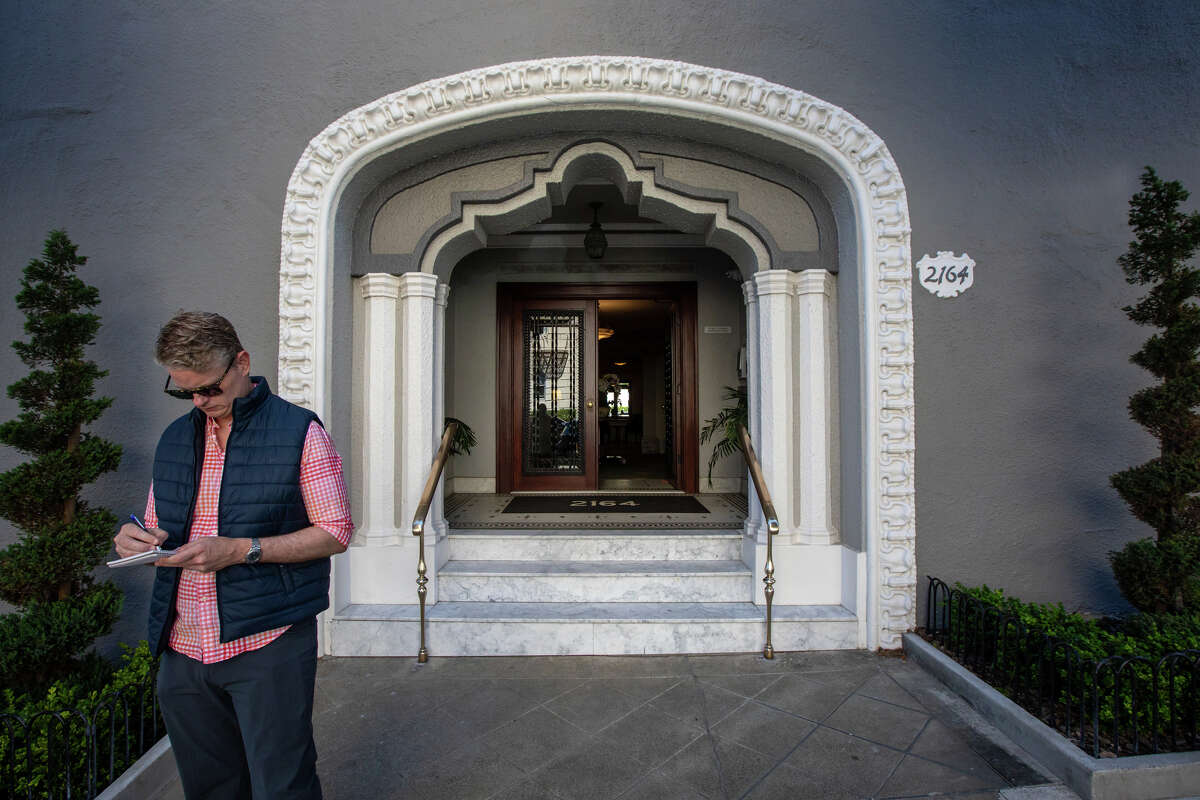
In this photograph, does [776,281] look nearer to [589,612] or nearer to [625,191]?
[625,191]

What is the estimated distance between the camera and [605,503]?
19.8 ft

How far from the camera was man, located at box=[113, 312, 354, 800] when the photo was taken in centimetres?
156

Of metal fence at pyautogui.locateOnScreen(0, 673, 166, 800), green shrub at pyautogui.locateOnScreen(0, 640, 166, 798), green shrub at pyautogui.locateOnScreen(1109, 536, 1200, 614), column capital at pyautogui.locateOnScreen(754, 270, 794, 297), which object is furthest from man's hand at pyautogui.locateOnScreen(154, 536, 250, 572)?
green shrub at pyautogui.locateOnScreen(1109, 536, 1200, 614)

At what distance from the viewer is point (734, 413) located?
19.2ft

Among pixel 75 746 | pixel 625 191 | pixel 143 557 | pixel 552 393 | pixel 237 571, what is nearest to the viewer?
pixel 143 557

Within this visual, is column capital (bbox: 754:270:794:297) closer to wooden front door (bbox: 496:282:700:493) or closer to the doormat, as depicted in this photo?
the doormat

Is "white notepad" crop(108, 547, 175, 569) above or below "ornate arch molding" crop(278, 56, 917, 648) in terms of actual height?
below

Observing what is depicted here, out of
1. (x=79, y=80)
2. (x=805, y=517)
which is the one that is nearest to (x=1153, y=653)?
(x=805, y=517)

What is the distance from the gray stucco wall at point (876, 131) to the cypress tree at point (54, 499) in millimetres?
798

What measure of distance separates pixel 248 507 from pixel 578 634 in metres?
2.46

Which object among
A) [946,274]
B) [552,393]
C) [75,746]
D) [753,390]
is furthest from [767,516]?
[552,393]

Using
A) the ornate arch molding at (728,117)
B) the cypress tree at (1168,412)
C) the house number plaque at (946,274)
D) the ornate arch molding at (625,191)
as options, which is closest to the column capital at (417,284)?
the ornate arch molding at (625,191)

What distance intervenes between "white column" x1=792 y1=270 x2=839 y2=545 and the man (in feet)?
10.1

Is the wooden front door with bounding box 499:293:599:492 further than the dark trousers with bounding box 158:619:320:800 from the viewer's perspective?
Yes
